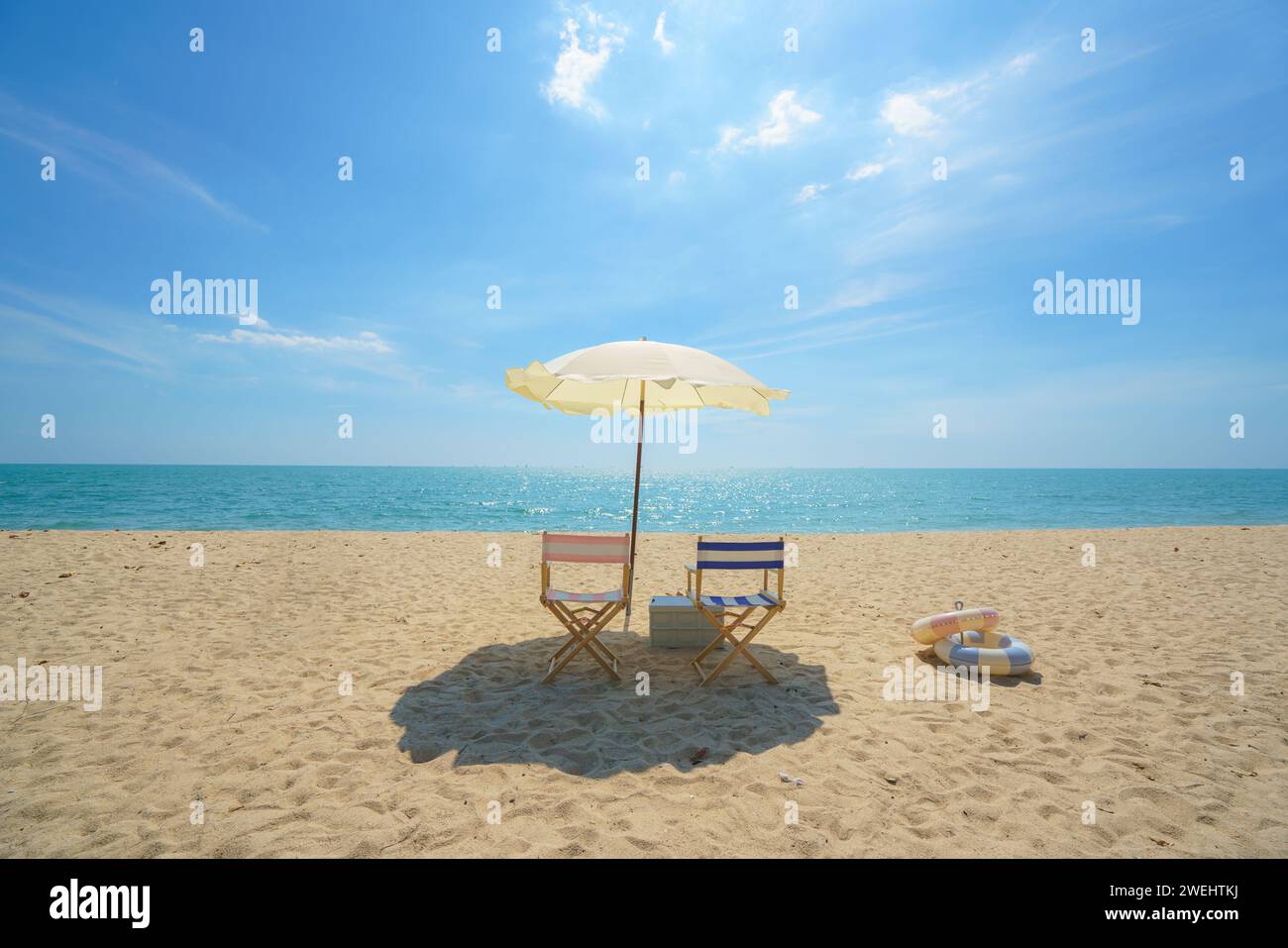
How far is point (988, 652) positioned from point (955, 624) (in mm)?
323

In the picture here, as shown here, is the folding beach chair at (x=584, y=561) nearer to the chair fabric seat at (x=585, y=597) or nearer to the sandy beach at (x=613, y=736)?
the chair fabric seat at (x=585, y=597)

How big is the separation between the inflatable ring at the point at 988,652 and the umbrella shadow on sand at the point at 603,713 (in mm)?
1145

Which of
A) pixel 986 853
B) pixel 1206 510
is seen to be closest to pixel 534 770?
pixel 986 853

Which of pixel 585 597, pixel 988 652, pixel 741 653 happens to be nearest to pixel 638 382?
pixel 585 597

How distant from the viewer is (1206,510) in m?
30.8

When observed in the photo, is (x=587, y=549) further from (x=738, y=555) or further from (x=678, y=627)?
(x=678, y=627)

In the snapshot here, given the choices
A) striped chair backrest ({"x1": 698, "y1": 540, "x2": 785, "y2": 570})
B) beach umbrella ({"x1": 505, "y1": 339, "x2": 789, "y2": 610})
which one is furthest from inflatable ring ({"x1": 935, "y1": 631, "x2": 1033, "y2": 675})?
beach umbrella ({"x1": 505, "y1": 339, "x2": 789, "y2": 610})

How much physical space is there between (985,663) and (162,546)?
43.8ft

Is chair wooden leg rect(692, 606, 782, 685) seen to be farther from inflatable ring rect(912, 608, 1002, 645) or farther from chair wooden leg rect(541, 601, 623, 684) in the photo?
inflatable ring rect(912, 608, 1002, 645)

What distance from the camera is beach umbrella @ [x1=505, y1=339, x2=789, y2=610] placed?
14.1 ft

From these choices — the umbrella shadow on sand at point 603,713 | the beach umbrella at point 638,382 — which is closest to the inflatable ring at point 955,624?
the umbrella shadow on sand at point 603,713

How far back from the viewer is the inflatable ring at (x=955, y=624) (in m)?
4.73

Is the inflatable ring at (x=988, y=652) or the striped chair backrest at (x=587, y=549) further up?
the striped chair backrest at (x=587, y=549)
